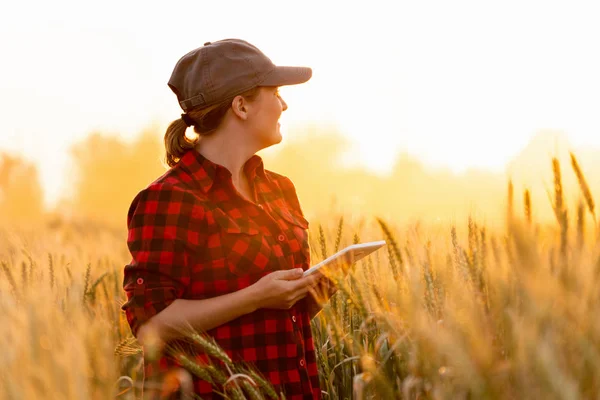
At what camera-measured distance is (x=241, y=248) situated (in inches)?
93.0

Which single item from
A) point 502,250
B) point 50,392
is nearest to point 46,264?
point 50,392

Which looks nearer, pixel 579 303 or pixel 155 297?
pixel 579 303

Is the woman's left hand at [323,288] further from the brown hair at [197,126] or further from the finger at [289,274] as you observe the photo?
the brown hair at [197,126]

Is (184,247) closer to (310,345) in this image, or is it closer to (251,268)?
(251,268)

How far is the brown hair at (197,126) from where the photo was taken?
2.55 meters

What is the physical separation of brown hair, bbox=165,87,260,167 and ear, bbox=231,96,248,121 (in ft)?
0.07

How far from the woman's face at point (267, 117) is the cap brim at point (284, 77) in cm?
3

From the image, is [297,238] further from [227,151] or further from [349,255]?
[349,255]

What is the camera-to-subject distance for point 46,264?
328cm

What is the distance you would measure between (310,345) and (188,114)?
94cm

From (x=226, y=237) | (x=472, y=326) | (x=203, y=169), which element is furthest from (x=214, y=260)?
(x=472, y=326)

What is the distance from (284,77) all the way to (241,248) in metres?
0.67

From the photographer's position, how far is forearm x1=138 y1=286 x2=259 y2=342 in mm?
2135

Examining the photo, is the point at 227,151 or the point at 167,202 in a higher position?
the point at 227,151
